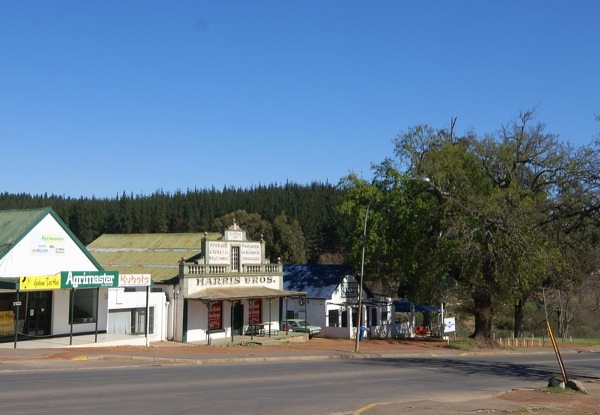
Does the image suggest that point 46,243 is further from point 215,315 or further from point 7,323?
point 215,315

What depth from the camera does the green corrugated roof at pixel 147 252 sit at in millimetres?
39219

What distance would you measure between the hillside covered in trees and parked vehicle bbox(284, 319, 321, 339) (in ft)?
196

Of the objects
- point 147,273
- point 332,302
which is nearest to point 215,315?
point 147,273

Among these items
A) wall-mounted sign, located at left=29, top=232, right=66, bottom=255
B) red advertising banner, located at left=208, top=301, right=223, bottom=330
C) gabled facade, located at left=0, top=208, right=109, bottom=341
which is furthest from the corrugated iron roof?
wall-mounted sign, located at left=29, top=232, right=66, bottom=255

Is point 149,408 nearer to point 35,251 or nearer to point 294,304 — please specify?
point 35,251

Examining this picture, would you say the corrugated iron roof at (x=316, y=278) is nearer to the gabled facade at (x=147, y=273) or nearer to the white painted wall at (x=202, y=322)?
the white painted wall at (x=202, y=322)

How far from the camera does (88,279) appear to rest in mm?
30062

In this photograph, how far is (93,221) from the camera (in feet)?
462

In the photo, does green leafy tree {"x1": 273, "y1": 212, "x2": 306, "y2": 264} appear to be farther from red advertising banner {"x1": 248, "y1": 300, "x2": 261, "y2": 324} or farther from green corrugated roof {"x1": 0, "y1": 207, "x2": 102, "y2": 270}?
green corrugated roof {"x1": 0, "y1": 207, "x2": 102, "y2": 270}

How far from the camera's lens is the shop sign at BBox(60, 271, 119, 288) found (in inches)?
1149

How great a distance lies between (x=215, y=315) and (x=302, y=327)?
784cm

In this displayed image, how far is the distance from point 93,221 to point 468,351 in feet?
375

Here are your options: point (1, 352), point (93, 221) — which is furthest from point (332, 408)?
point (93, 221)

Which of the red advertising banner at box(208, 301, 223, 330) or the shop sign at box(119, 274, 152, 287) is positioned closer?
the shop sign at box(119, 274, 152, 287)
